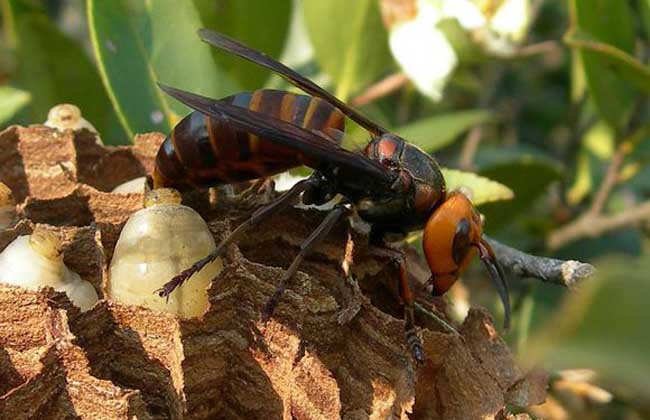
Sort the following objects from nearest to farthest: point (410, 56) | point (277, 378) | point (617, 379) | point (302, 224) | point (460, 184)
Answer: point (617, 379) → point (277, 378) → point (302, 224) → point (460, 184) → point (410, 56)

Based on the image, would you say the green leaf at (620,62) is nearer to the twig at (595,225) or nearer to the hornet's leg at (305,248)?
the twig at (595,225)

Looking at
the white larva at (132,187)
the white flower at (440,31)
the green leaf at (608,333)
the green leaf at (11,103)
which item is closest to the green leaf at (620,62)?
the white flower at (440,31)

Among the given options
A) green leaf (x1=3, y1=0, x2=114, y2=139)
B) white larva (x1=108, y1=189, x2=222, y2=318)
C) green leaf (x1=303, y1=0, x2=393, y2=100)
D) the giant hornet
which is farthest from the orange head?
green leaf (x1=3, y1=0, x2=114, y2=139)

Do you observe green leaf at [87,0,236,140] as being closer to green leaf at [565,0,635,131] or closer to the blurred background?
the blurred background

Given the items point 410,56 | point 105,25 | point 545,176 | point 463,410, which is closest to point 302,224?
point 463,410

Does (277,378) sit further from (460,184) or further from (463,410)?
(460,184)

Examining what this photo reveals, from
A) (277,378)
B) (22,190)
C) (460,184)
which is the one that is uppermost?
(460,184)

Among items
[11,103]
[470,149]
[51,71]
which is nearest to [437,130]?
[470,149]
